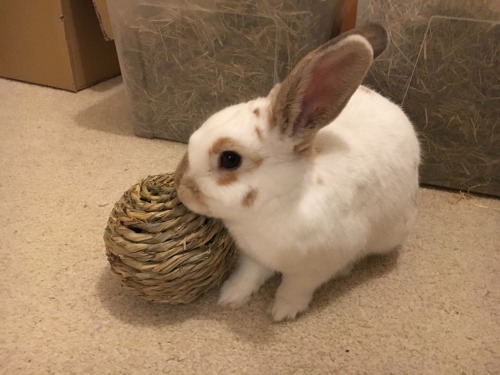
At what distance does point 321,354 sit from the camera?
40.9 inches

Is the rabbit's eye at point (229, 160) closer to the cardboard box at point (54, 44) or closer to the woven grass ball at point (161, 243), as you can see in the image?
the woven grass ball at point (161, 243)

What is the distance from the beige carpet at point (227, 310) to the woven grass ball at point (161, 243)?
121 millimetres

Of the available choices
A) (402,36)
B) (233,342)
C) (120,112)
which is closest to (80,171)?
(120,112)

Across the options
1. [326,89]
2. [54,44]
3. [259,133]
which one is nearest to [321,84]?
[326,89]

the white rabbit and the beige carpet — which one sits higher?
the white rabbit

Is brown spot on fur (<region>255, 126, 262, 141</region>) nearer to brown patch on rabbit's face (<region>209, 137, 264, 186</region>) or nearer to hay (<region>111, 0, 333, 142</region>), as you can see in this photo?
brown patch on rabbit's face (<region>209, 137, 264, 186</region>)

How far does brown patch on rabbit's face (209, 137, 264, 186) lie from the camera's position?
86cm

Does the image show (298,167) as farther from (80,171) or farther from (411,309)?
(80,171)

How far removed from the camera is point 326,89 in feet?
2.66

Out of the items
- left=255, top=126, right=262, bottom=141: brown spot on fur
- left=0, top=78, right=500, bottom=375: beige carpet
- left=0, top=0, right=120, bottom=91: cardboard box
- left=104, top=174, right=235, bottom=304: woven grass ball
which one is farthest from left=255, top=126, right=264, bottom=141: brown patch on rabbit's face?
left=0, top=0, right=120, bottom=91: cardboard box

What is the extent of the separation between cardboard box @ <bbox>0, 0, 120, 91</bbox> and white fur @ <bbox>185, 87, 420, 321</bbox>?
1.16 meters

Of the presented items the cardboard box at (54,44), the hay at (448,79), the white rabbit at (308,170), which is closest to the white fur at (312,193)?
the white rabbit at (308,170)

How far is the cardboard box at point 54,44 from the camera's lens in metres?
1.88

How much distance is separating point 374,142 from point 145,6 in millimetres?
859
